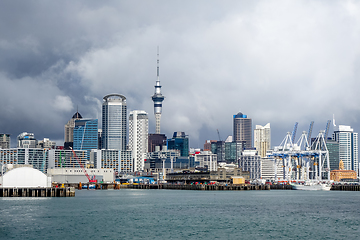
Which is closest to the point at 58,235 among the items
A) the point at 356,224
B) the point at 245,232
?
the point at 245,232

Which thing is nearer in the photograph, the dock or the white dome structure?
the dock

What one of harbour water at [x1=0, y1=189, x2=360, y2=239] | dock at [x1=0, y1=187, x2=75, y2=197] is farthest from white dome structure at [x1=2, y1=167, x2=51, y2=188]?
harbour water at [x1=0, y1=189, x2=360, y2=239]

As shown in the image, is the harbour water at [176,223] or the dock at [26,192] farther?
the dock at [26,192]

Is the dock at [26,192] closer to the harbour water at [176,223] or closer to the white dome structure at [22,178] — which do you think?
the white dome structure at [22,178]

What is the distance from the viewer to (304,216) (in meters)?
93.3

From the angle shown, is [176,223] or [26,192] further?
[26,192]

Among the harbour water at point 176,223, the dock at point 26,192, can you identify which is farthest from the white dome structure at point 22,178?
Answer: the harbour water at point 176,223

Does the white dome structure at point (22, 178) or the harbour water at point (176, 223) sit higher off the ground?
the white dome structure at point (22, 178)

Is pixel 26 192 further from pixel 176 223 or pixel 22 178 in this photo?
pixel 176 223

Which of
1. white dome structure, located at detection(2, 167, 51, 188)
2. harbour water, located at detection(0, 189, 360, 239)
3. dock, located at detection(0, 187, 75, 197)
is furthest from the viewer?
white dome structure, located at detection(2, 167, 51, 188)

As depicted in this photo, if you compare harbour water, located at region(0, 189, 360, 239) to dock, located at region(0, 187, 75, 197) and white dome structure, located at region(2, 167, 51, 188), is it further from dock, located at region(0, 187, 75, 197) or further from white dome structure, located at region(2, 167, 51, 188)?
white dome structure, located at region(2, 167, 51, 188)

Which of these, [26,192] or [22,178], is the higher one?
[22,178]

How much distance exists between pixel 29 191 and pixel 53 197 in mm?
6181

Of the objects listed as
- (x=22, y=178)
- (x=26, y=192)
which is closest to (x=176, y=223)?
(x=26, y=192)
